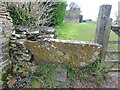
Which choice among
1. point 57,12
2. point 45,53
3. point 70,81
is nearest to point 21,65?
point 45,53

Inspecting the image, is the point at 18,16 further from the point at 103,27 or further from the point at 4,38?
the point at 103,27

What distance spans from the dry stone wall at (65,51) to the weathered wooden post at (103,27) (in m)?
0.17

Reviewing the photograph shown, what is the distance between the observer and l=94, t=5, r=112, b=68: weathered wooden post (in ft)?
7.58

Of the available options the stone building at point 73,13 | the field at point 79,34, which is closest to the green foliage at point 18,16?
the field at point 79,34

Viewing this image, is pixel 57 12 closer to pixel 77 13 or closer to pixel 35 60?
pixel 35 60

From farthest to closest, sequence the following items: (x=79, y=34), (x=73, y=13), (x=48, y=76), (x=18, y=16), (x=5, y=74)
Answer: (x=73, y=13)
(x=79, y=34)
(x=18, y=16)
(x=48, y=76)
(x=5, y=74)

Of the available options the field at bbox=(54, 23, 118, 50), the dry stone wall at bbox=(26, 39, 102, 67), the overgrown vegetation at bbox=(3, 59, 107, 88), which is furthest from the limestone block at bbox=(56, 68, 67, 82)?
the field at bbox=(54, 23, 118, 50)

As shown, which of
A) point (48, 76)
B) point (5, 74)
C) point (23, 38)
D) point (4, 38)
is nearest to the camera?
point (4, 38)

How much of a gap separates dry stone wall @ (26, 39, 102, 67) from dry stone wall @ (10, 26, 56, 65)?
0.20m

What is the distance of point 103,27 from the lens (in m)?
2.43

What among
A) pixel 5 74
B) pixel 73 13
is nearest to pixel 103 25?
pixel 5 74

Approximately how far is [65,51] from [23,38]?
143cm

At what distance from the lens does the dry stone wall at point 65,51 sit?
251 cm

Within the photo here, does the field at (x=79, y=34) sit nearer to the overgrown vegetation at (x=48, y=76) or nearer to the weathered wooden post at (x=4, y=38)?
the overgrown vegetation at (x=48, y=76)
